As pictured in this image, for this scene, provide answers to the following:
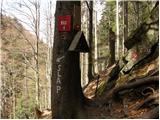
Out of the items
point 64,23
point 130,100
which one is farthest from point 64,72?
point 130,100

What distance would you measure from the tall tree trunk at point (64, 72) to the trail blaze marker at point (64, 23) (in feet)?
0.18

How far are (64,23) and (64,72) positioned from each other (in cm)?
88

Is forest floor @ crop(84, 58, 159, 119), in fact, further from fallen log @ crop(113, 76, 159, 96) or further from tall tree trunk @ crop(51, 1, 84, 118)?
tall tree trunk @ crop(51, 1, 84, 118)

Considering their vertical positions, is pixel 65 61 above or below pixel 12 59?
above

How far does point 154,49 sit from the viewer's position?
8164 millimetres

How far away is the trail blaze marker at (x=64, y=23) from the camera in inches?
236

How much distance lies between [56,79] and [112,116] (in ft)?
4.62

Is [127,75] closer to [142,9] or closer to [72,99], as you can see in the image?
[72,99]

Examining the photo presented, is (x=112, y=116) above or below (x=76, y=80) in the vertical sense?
below

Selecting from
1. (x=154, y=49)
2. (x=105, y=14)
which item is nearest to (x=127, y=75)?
(x=154, y=49)

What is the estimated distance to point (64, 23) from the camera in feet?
20.0

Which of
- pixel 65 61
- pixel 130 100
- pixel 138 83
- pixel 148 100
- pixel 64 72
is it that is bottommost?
pixel 130 100

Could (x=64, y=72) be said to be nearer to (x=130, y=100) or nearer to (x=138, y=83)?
(x=138, y=83)

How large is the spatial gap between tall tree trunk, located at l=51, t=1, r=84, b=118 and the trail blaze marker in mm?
54
